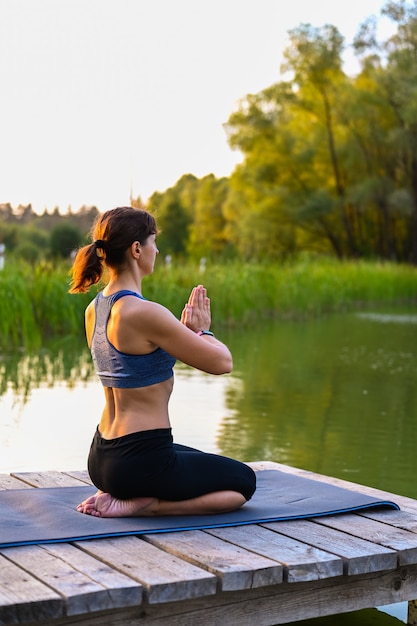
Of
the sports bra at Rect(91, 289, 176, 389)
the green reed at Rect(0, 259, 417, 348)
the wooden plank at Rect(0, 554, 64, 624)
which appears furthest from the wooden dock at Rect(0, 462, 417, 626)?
the green reed at Rect(0, 259, 417, 348)

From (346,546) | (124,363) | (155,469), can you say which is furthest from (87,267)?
(346,546)

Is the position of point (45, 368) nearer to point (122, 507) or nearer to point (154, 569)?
point (122, 507)

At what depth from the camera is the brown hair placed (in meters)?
3.40

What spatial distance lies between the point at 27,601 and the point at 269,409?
17.3ft

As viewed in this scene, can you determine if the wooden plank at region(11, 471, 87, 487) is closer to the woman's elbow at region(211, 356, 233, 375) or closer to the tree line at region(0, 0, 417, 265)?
the woman's elbow at region(211, 356, 233, 375)

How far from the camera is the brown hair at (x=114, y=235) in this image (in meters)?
3.40

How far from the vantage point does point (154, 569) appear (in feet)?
9.37

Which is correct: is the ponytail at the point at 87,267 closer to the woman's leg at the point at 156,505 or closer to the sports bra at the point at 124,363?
the sports bra at the point at 124,363

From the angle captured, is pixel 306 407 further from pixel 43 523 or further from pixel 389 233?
pixel 389 233

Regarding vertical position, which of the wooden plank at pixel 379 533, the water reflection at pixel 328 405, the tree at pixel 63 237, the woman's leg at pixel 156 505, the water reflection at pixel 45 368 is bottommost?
the water reflection at pixel 328 405

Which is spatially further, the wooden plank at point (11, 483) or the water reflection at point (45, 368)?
the water reflection at point (45, 368)

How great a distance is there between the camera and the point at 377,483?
5.42 m

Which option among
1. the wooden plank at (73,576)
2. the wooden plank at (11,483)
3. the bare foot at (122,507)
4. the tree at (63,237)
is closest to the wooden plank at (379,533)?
the bare foot at (122,507)

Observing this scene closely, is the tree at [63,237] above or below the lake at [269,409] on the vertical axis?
above
